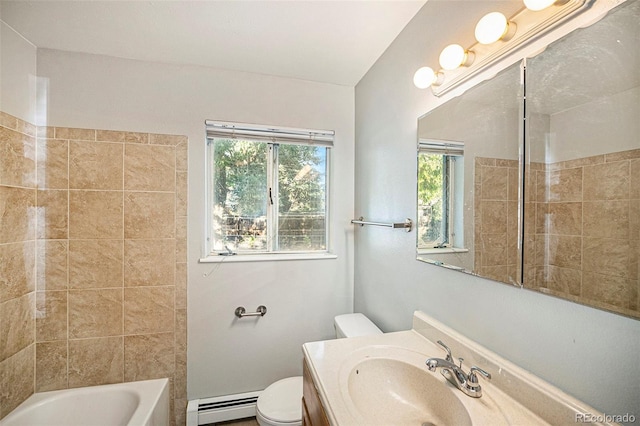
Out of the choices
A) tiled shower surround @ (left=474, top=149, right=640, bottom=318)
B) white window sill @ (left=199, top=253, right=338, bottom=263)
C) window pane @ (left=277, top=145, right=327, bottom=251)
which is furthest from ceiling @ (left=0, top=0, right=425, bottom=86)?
white window sill @ (left=199, top=253, right=338, bottom=263)

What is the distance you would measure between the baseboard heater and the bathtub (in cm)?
16

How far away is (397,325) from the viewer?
139cm

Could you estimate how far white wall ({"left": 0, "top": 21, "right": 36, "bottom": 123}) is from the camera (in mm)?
1333

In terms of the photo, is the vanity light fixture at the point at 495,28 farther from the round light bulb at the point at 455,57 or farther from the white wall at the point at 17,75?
the white wall at the point at 17,75

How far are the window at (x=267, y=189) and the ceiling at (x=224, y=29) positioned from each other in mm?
456

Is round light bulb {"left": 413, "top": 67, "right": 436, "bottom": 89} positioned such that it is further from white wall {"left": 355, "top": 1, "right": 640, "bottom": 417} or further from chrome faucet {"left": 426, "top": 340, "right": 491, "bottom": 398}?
chrome faucet {"left": 426, "top": 340, "right": 491, "bottom": 398}

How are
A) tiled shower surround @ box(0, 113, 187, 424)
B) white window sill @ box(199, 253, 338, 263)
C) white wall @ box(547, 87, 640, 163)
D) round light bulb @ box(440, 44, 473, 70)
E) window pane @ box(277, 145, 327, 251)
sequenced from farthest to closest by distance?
window pane @ box(277, 145, 327, 251) < white window sill @ box(199, 253, 338, 263) < tiled shower surround @ box(0, 113, 187, 424) < round light bulb @ box(440, 44, 473, 70) < white wall @ box(547, 87, 640, 163)

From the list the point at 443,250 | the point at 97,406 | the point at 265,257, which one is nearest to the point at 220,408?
the point at 97,406

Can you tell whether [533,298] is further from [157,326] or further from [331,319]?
[157,326]

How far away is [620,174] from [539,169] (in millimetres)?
169

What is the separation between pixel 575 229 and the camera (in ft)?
2.14

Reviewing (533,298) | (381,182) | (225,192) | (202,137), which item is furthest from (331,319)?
(202,137)

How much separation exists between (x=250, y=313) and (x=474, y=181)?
157cm

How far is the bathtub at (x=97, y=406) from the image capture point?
1.42 meters
